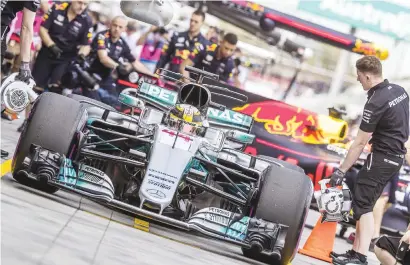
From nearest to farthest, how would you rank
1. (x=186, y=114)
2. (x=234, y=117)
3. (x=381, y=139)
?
(x=186, y=114), (x=381, y=139), (x=234, y=117)

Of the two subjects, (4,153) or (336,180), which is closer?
(336,180)

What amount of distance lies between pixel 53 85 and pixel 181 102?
5.02 m

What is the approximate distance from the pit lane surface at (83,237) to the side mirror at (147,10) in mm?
1609

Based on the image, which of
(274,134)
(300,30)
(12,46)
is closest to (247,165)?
(274,134)

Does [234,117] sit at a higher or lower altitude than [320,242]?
higher

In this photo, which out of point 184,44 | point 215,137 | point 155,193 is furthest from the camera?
point 184,44

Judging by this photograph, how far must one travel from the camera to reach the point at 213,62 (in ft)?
48.0

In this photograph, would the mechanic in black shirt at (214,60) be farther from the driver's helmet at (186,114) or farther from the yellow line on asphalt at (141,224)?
the yellow line on asphalt at (141,224)

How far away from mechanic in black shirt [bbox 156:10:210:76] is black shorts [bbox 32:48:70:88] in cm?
197

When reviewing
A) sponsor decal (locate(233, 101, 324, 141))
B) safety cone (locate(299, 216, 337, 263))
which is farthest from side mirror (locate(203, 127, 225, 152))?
sponsor decal (locate(233, 101, 324, 141))

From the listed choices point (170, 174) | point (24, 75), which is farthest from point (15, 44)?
point (170, 174)

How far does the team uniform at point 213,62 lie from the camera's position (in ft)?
47.9

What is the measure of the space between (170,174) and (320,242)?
244 cm

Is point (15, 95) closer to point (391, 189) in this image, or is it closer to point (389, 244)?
point (389, 244)
